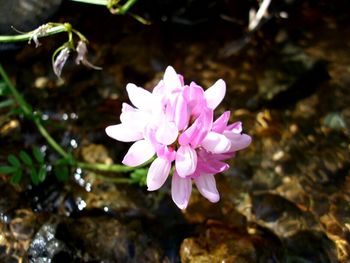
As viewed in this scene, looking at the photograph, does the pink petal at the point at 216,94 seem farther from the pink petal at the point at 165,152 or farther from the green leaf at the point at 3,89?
the green leaf at the point at 3,89

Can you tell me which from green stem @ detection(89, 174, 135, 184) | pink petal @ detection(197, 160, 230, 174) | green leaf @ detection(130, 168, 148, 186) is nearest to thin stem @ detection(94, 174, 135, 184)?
green stem @ detection(89, 174, 135, 184)

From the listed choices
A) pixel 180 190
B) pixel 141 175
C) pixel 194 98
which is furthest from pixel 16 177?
pixel 194 98

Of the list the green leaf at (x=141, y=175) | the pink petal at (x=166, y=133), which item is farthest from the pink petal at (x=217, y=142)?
the green leaf at (x=141, y=175)

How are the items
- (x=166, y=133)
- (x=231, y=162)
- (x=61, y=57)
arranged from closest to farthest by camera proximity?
(x=166, y=133)
(x=61, y=57)
(x=231, y=162)

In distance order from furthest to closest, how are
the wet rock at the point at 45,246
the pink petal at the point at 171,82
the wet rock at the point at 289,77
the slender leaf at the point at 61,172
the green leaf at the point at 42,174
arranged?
the wet rock at the point at 289,77
the slender leaf at the point at 61,172
the green leaf at the point at 42,174
the wet rock at the point at 45,246
the pink petal at the point at 171,82

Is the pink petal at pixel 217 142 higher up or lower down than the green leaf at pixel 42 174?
higher up

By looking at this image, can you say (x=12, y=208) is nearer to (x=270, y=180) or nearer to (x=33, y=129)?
(x=33, y=129)

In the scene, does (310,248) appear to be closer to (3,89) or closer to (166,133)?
(166,133)
